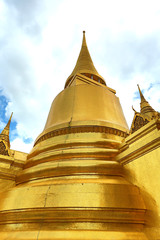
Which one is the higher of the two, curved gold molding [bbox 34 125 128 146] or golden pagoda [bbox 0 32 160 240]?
curved gold molding [bbox 34 125 128 146]

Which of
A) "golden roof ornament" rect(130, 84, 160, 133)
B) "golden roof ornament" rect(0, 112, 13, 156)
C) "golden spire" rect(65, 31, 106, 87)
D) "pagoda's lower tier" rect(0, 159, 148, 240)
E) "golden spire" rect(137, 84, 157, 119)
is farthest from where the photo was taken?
"golden spire" rect(65, 31, 106, 87)

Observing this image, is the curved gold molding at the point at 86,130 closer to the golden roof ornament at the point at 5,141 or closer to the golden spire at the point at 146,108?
the golden spire at the point at 146,108

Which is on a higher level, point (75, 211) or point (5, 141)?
point (5, 141)

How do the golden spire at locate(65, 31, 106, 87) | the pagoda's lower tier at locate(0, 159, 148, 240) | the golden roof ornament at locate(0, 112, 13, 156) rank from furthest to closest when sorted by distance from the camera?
1. the golden spire at locate(65, 31, 106, 87)
2. the golden roof ornament at locate(0, 112, 13, 156)
3. the pagoda's lower tier at locate(0, 159, 148, 240)

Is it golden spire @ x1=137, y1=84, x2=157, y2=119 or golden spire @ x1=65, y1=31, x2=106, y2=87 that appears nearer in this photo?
golden spire @ x1=137, y1=84, x2=157, y2=119

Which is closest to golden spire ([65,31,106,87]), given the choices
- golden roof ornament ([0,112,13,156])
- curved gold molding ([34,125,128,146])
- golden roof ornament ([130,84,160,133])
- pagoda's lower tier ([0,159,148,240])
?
golden roof ornament ([130,84,160,133])

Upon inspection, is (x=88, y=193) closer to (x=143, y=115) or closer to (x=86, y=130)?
(x=143, y=115)

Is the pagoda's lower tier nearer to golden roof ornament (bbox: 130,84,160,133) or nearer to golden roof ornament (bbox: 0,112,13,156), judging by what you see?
golden roof ornament (bbox: 130,84,160,133)

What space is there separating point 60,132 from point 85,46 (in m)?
7.08

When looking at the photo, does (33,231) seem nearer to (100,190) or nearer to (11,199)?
(11,199)

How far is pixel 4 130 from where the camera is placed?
4.77 meters

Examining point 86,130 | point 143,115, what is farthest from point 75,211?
point 86,130

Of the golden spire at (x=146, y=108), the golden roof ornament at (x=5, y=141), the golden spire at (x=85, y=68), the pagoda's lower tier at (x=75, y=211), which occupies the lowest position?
the pagoda's lower tier at (x=75, y=211)

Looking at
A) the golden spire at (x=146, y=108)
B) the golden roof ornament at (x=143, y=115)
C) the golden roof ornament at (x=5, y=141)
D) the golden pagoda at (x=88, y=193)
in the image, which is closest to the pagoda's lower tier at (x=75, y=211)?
the golden pagoda at (x=88, y=193)
